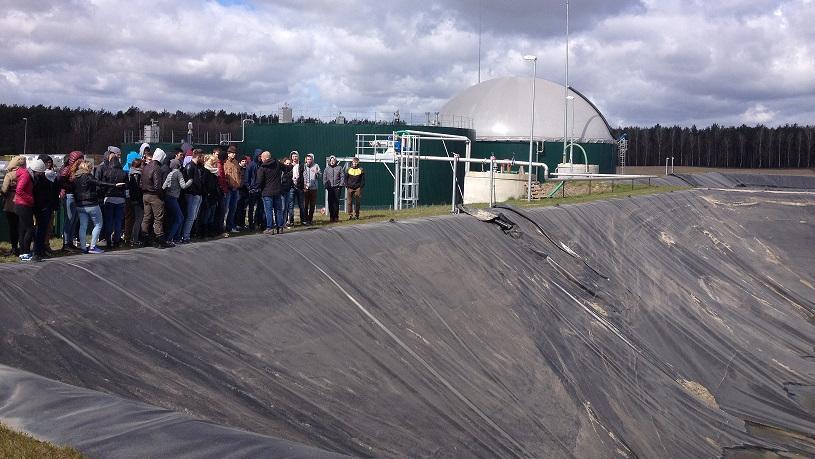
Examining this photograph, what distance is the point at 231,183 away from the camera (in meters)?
15.1

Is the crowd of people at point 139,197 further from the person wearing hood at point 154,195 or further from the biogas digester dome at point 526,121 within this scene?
the biogas digester dome at point 526,121

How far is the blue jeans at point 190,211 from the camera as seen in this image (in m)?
13.4

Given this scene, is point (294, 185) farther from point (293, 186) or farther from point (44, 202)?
point (44, 202)

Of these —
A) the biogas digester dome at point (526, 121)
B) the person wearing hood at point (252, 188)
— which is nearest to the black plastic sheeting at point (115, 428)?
the person wearing hood at point (252, 188)

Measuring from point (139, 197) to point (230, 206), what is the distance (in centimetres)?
249

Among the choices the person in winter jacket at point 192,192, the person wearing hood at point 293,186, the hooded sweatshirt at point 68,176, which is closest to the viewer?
the hooded sweatshirt at point 68,176

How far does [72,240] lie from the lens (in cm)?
1254

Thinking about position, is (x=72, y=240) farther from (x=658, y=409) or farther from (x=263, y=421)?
(x=658, y=409)

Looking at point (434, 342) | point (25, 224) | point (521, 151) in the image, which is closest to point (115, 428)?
point (434, 342)

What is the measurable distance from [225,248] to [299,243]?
124 cm

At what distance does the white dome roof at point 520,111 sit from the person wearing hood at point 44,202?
39371mm

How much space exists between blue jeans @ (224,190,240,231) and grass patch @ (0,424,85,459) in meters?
10.8

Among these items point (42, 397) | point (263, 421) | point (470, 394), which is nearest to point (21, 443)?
point (42, 397)

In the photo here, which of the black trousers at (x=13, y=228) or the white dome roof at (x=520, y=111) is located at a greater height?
the white dome roof at (x=520, y=111)
